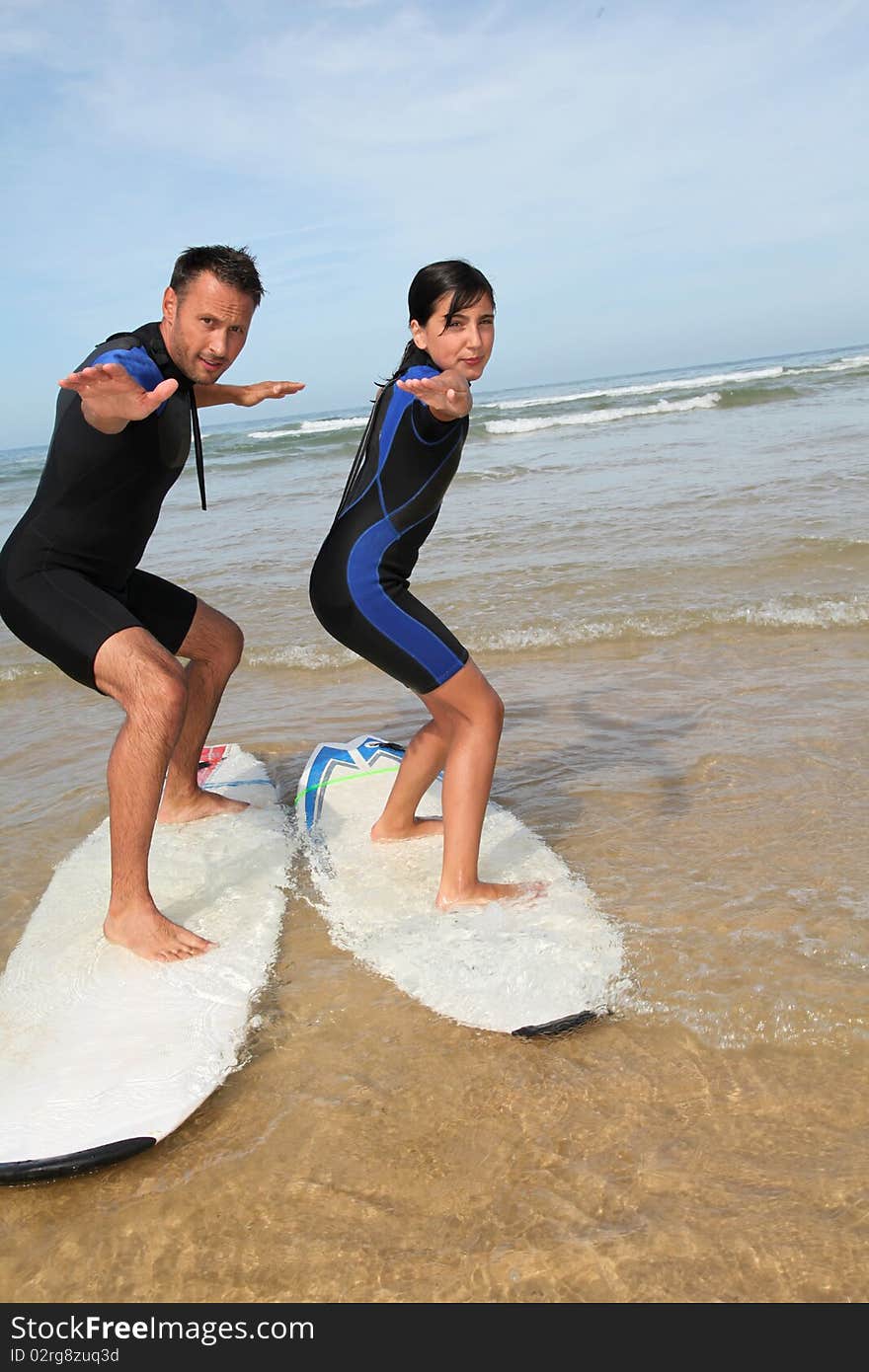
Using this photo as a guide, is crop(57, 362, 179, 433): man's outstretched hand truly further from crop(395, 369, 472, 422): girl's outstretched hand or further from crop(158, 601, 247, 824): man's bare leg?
crop(158, 601, 247, 824): man's bare leg

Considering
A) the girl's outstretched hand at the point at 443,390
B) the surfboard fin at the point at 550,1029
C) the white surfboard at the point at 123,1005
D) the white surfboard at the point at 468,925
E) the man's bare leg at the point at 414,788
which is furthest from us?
the man's bare leg at the point at 414,788

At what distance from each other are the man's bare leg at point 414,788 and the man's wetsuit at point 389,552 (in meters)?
0.41

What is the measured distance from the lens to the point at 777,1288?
199 cm

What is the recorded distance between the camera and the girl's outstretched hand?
3064mm

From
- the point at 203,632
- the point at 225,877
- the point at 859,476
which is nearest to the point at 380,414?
the point at 203,632

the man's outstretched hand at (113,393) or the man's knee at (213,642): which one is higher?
the man's outstretched hand at (113,393)

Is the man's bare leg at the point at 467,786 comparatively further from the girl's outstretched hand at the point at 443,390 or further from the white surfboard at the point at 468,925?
the girl's outstretched hand at the point at 443,390

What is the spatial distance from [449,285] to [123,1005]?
2.41 metres

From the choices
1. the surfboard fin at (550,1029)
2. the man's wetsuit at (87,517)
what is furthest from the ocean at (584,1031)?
the man's wetsuit at (87,517)

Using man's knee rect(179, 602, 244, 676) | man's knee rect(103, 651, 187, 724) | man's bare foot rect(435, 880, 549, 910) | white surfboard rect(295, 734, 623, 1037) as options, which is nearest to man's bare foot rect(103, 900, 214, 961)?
white surfboard rect(295, 734, 623, 1037)

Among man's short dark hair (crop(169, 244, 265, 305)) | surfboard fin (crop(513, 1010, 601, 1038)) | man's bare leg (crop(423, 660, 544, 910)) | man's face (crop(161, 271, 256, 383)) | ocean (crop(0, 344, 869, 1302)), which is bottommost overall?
ocean (crop(0, 344, 869, 1302))

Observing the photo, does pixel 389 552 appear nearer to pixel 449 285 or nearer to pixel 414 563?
pixel 414 563

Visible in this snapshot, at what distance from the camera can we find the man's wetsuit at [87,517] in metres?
3.48

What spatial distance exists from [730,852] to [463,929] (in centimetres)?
112
